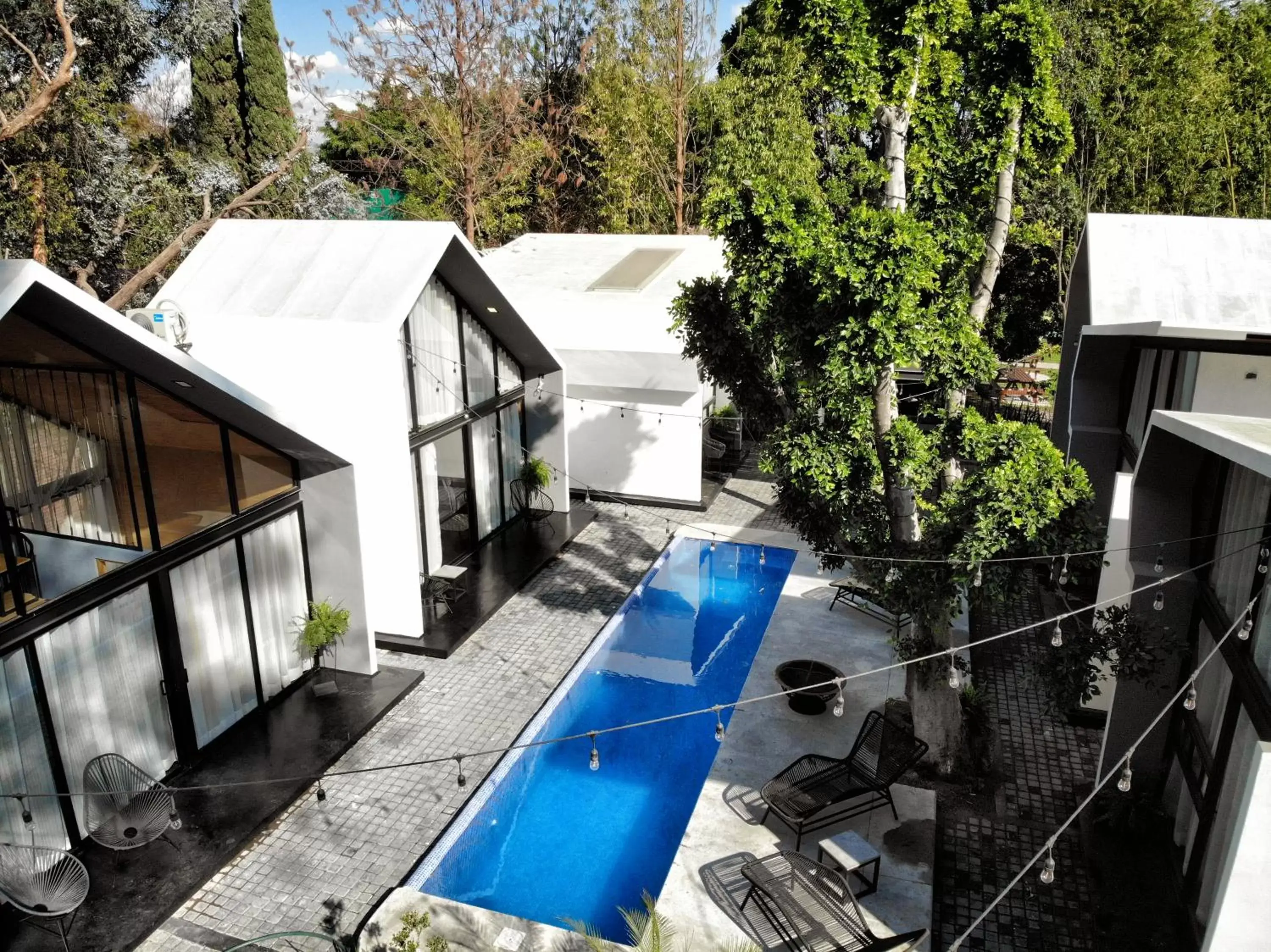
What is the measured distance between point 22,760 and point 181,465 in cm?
319

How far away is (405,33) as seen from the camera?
29.6 m

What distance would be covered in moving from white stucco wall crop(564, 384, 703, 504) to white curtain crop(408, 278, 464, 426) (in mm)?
4258

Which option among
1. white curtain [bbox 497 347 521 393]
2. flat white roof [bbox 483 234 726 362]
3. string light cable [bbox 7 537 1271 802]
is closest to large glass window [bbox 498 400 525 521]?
white curtain [bbox 497 347 521 393]

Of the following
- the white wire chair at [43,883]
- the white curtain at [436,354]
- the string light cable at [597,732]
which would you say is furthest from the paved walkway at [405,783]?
the white curtain at [436,354]

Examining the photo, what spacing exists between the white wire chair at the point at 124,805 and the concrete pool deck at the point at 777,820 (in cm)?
485

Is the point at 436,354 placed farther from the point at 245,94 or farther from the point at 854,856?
the point at 245,94

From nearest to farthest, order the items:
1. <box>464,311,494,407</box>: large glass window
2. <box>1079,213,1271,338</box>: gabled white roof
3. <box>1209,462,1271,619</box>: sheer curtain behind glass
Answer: <box>1209,462,1271,619</box>: sheer curtain behind glass < <box>1079,213,1271,338</box>: gabled white roof < <box>464,311,494,407</box>: large glass window

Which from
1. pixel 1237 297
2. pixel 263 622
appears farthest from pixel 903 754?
pixel 263 622

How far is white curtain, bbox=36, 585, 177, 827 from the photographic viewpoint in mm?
8531

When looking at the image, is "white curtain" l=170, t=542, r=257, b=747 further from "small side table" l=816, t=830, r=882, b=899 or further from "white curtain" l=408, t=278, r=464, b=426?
"small side table" l=816, t=830, r=882, b=899

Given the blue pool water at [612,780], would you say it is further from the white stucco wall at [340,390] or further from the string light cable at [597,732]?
the white stucco wall at [340,390]

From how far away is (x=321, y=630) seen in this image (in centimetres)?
1145

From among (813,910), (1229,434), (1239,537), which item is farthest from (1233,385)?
(813,910)

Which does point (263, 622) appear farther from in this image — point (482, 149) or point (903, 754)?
point (482, 149)
